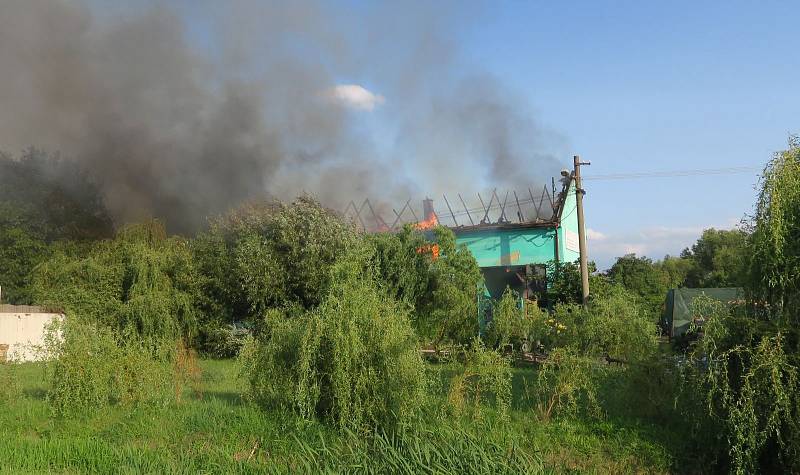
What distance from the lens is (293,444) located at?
7945 mm

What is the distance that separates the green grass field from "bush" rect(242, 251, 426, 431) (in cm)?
31

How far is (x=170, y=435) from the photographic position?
849 centimetres

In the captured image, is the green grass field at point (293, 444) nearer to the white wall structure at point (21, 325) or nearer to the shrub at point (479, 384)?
the shrub at point (479, 384)

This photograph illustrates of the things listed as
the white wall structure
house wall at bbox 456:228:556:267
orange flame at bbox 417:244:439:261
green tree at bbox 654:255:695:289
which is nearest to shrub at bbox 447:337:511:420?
orange flame at bbox 417:244:439:261

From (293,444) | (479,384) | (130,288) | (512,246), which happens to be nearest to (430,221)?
(512,246)

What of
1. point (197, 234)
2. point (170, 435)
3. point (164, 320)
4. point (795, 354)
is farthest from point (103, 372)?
point (197, 234)

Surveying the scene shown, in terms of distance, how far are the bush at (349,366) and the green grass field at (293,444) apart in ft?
1.03

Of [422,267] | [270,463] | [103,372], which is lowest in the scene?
[270,463]

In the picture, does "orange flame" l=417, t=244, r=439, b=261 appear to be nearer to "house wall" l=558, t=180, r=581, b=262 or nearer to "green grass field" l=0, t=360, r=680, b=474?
"house wall" l=558, t=180, r=581, b=262

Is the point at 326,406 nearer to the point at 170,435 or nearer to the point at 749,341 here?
the point at 170,435

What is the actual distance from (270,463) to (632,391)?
502 cm

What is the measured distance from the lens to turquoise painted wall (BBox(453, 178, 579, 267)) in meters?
30.5

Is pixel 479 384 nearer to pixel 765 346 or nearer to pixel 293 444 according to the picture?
pixel 293 444

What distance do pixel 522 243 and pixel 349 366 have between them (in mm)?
23422
